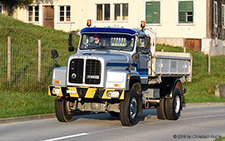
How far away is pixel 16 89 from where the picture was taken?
2067cm

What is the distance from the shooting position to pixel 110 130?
1376 cm

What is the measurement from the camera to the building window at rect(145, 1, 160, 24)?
4369 cm

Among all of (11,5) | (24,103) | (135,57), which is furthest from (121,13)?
(135,57)

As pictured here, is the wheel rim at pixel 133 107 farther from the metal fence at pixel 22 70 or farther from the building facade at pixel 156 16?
the building facade at pixel 156 16

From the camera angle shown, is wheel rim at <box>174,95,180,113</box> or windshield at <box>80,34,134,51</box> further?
wheel rim at <box>174,95,180,113</box>

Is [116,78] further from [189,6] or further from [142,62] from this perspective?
[189,6]

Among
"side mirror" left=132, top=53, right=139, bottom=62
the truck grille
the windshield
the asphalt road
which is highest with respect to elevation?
the windshield

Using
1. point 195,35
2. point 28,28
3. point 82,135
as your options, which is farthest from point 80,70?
point 195,35

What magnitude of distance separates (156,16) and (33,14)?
1157 centimetres

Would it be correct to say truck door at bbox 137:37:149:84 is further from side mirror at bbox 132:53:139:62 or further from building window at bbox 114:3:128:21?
building window at bbox 114:3:128:21

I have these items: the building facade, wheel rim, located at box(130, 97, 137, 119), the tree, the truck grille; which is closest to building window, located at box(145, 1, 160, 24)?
the building facade

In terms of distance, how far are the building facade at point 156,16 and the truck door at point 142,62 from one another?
89.1 feet

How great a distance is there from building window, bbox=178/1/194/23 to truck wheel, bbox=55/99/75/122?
95.9ft

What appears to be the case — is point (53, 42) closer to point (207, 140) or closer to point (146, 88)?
point (146, 88)
